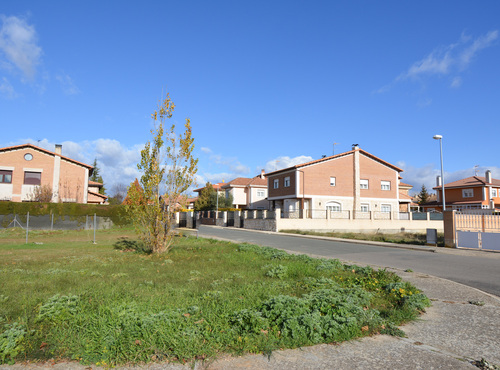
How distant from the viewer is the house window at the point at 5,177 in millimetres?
36625

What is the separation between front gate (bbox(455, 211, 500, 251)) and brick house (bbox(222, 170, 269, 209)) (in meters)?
41.9

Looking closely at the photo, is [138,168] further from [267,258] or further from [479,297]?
[479,297]

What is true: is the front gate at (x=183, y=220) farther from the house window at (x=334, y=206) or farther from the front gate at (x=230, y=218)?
the house window at (x=334, y=206)

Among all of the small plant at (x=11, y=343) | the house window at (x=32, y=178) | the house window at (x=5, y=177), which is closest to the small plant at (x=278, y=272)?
the small plant at (x=11, y=343)

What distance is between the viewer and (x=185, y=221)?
42594 mm

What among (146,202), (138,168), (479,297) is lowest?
(479,297)

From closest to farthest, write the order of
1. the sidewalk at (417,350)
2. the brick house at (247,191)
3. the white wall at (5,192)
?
the sidewalk at (417,350), the white wall at (5,192), the brick house at (247,191)

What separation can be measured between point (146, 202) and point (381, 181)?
38.1 metres

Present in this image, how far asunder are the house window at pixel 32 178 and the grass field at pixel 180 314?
1403 inches

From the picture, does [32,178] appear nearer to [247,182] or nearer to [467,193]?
[247,182]

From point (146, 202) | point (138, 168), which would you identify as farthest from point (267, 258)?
point (138, 168)

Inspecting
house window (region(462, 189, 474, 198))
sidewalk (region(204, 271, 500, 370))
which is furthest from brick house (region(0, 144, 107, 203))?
house window (region(462, 189, 474, 198))

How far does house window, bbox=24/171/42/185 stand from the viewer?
123ft

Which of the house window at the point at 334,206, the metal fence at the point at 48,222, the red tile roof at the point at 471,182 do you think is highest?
the red tile roof at the point at 471,182
